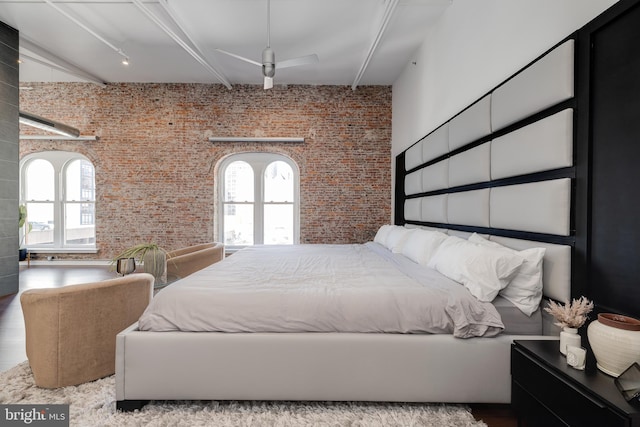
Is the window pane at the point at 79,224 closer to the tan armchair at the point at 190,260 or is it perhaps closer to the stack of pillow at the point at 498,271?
the tan armchair at the point at 190,260

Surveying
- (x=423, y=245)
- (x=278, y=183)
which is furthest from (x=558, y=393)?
(x=278, y=183)

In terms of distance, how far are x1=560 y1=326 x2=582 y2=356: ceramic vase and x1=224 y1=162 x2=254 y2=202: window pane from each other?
5.47 m

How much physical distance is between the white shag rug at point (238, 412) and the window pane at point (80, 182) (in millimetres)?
5316

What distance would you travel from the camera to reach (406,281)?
2059mm

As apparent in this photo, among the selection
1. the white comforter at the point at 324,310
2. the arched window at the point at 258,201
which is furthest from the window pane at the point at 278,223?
the white comforter at the point at 324,310

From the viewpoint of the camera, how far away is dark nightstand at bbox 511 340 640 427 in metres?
0.99

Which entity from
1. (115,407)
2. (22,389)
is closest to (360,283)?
(115,407)

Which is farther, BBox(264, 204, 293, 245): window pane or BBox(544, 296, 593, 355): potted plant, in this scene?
BBox(264, 204, 293, 245): window pane

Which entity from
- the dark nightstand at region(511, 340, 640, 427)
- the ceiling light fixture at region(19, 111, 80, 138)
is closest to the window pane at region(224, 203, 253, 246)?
the ceiling light fixture at region(19, 111, 80, 138)

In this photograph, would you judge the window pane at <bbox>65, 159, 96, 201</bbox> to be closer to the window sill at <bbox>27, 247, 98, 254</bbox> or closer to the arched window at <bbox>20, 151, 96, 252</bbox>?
the arched window at <bbox>20, 151, 96, 252</bbox>

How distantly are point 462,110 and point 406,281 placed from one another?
1839mm

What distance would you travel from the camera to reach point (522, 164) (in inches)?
75.8

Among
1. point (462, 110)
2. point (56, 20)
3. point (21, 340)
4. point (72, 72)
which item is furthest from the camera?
point (72, 72)

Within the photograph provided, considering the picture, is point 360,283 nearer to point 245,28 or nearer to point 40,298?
point 40,298
